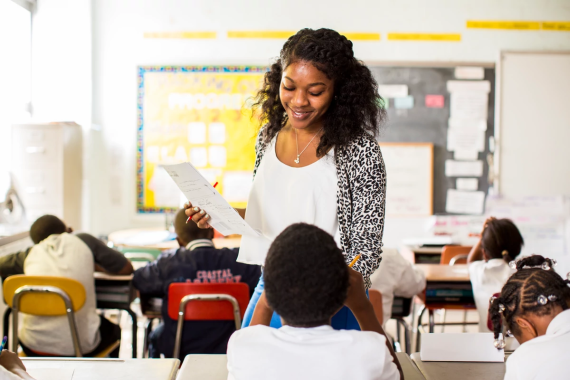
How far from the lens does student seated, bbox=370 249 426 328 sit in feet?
8.18

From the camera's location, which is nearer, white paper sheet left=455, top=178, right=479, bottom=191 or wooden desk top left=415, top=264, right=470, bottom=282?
wooden desk top left=415, top=264, right=470, bottom=282

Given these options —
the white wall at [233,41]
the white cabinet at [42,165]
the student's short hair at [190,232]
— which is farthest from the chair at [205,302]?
the white wall at [233,41]

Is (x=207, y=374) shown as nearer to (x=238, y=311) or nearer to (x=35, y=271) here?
(x=238, y=311)

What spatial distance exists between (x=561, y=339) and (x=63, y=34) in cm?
440

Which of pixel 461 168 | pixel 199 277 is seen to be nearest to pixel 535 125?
pixel 461 168

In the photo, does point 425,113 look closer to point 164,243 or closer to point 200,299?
point 164,243

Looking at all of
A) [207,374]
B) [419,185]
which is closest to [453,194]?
[419,185]

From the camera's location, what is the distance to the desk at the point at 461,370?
127 cm

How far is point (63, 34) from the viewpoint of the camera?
4.48 m

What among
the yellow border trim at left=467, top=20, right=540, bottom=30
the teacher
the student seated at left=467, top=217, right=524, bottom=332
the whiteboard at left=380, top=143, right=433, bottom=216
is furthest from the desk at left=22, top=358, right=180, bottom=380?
the yellow border trim at left=467, top=20, right=540, bottom=30

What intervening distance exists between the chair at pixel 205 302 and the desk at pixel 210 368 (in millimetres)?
761

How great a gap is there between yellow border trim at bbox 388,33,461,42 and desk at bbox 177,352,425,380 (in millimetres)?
3704

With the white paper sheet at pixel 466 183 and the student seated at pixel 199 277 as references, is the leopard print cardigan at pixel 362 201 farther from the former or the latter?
the white paper sheet at pixel 466 183

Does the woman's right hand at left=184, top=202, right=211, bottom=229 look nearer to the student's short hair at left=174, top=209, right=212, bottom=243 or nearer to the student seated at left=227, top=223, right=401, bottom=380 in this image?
the student seated at left=227, top=223, right=401, bottom=380
